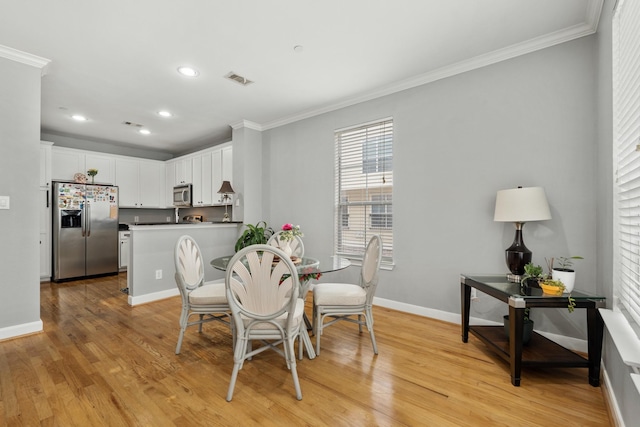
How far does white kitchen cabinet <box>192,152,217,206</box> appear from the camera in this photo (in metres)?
5.54

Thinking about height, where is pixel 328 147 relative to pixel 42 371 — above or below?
above

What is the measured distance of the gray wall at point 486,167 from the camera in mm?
2381

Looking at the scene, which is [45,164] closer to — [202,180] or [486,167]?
[202,180]

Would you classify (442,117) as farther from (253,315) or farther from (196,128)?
(196,128)

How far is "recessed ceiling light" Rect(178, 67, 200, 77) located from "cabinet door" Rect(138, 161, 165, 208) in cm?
388

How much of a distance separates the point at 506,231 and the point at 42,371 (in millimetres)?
3821

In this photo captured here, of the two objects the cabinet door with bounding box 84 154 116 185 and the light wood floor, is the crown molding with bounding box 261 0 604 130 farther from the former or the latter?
the cabinet door with bounding box 84 154 116 185

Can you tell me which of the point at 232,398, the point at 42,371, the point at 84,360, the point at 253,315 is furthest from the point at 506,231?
the point at 42,371

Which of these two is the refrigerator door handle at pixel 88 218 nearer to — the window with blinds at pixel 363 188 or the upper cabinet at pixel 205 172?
the upper cabinet at pixel 205 172

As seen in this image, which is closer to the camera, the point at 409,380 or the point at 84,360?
the point at 409,380

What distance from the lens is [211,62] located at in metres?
2.90

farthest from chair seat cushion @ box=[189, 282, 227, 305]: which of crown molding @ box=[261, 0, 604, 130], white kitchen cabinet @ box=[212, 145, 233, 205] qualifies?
white kitchen cabinet @ box=[212, 145, 233, 205]

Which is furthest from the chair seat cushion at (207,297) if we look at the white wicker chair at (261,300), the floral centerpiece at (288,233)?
the floral centerpiece at (288,233)

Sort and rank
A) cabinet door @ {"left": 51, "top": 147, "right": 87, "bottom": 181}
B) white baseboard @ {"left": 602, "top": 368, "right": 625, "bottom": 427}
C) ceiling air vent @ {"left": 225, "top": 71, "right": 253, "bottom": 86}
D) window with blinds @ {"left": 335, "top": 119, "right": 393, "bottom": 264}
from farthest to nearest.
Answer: cabinet door @ {"left": 51, "top": 147, "right": 87, "bottom": 181} → window with blinds @ {"left": 335, "top": 119, "right": 393, "bottom": 264} → ceiling air vent @ {"left": 225, "top": 71, "right": 253, "bottom": 86} → white baseboard @ {"left": 602, "top": 368, "right": 625, "bottom": 427}
